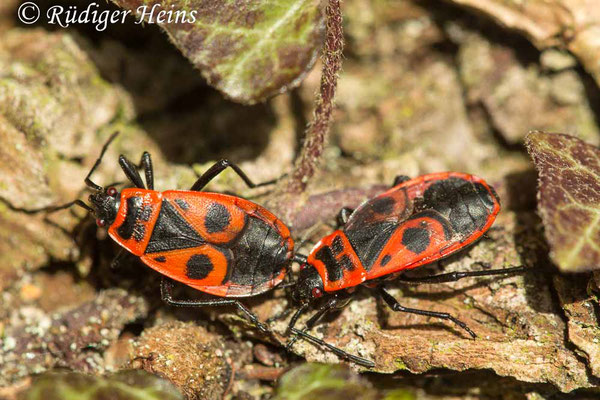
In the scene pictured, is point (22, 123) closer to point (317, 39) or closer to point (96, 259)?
point (96, 259)

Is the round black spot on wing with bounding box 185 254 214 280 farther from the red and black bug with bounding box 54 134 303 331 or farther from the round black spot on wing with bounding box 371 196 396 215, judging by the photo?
the round black spot on wing with bounding box 371 196 396 215

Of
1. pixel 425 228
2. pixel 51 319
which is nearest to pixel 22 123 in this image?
pixel 51 319

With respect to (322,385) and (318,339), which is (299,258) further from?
(322,385)

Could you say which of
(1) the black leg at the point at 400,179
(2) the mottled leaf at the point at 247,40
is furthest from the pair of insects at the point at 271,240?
(2) the mottled leaf at the point at 247,40

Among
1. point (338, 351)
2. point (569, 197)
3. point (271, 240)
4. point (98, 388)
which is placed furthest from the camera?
point (271, 240)

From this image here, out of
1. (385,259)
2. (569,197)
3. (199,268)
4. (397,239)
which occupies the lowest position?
(199,268)

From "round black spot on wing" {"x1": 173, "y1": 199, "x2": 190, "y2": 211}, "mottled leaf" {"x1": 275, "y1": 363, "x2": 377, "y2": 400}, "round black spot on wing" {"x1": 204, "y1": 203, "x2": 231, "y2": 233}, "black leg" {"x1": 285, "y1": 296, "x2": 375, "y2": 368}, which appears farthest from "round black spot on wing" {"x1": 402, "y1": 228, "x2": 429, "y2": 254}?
"round black spot on wing" {"x1": 173, "y1": 199, "x2": 190, "y2": 211}

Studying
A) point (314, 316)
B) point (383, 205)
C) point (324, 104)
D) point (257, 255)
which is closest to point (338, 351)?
point (314, 316)

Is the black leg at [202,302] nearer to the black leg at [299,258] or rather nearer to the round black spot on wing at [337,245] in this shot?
the black leg at [299,258]
